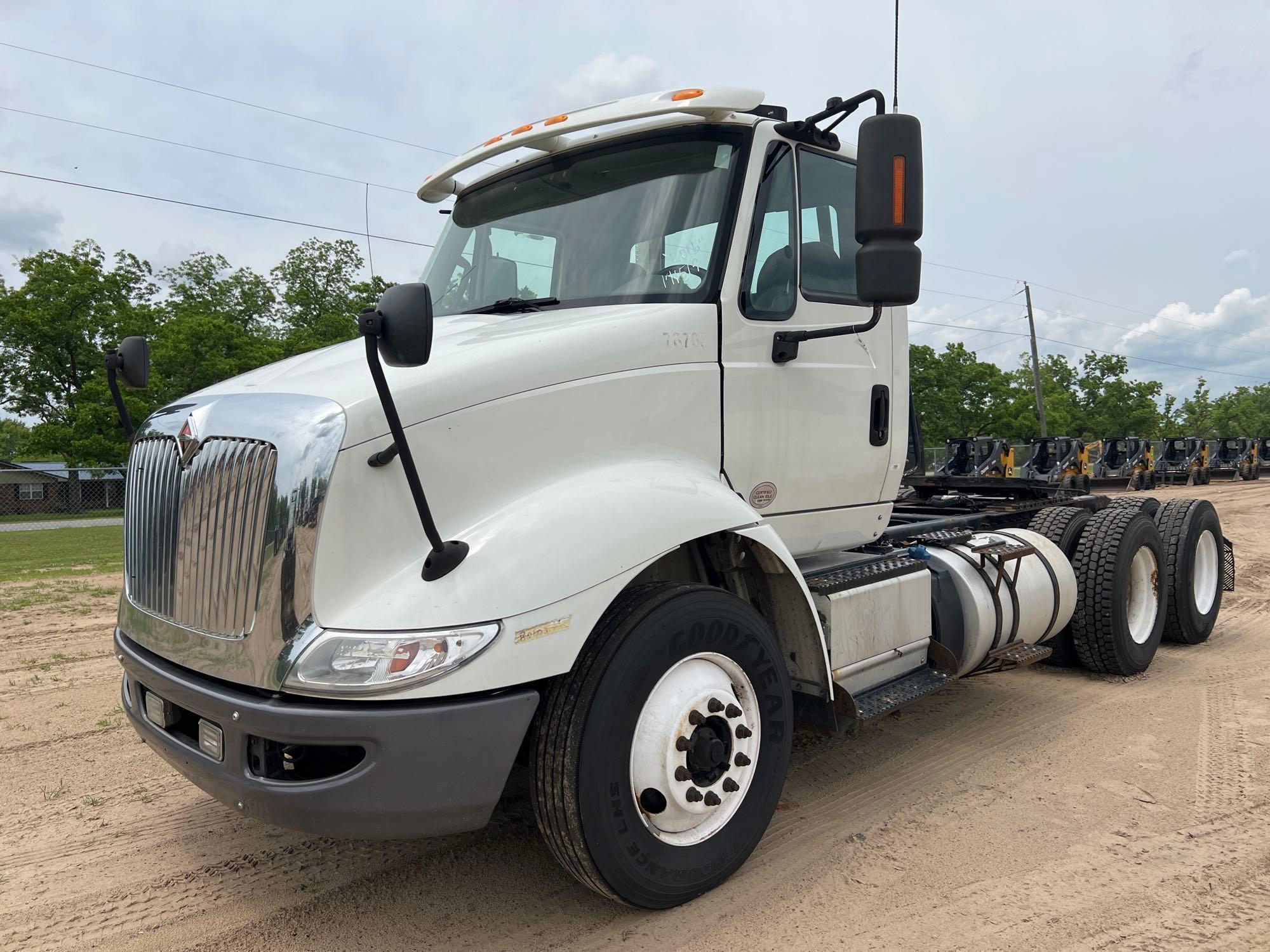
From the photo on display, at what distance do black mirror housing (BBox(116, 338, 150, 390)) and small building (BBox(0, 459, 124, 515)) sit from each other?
66.3 feet

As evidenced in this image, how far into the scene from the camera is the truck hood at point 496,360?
8.58 feet

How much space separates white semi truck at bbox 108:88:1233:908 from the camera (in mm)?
2420

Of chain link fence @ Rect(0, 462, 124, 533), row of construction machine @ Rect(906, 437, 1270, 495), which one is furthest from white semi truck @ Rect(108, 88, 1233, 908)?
chain link fence @ Rect(0, 462, 124, 533)

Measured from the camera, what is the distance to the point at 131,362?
11.2 ft

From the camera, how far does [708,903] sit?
2.98 m

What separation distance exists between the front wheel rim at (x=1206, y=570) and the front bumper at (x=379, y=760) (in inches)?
254

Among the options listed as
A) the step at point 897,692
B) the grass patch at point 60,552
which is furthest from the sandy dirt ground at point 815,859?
the grass patch at point 60,552

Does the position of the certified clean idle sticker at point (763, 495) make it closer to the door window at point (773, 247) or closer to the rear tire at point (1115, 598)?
the door window at point (773, 247)

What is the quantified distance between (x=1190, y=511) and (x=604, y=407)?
576cm

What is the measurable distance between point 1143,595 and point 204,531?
19.6 ft

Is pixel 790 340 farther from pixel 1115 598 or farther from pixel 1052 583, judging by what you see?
pixel 1115 598

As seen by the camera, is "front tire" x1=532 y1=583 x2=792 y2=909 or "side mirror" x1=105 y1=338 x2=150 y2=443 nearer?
"front tire" x1=532 y1=583 x2=792 y2=909

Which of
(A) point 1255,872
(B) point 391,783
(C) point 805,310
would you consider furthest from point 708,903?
(C) point 805,310

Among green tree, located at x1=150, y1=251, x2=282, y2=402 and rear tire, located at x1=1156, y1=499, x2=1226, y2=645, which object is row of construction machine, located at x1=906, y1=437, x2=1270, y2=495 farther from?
green tree, located at x1=150, y1=251, x2=282, y2=402
